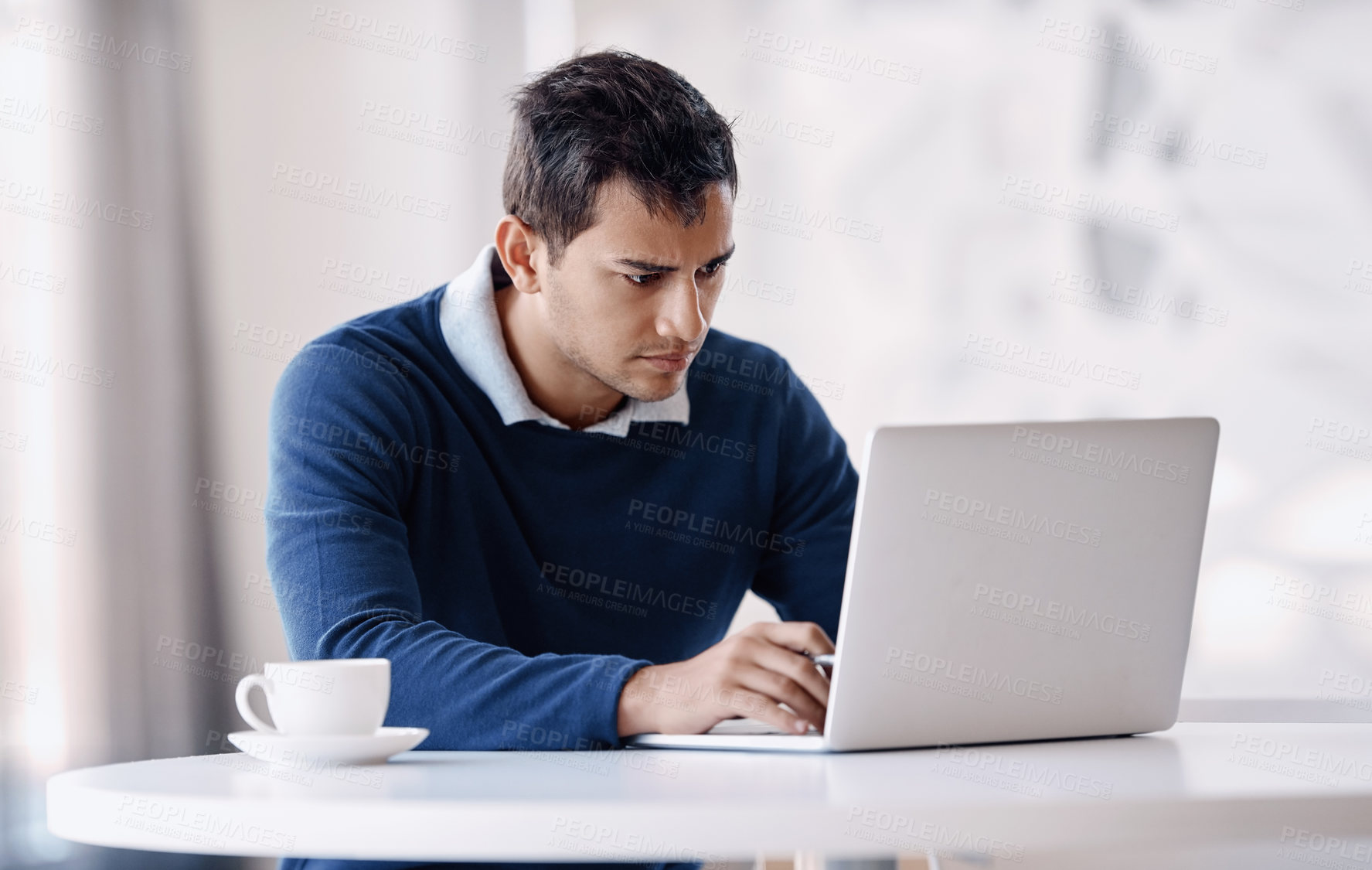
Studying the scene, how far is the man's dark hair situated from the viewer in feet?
4.71

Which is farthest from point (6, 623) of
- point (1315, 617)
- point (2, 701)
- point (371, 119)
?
point (1315, 617)

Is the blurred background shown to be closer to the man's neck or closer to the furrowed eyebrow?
the man's neck

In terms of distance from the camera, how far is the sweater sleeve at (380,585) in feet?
3.23

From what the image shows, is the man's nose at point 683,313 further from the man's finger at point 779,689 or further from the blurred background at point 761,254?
the blurred background at point 761,254

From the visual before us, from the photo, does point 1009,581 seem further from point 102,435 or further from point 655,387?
point 102,435

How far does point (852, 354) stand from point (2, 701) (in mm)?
1868

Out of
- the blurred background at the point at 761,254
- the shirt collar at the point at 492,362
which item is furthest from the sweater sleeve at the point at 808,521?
the blurred background at the point at 761,254

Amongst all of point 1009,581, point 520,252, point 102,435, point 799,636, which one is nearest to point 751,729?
point 799,636

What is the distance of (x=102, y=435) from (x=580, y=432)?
4.42 feet

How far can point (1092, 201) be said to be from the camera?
2.74 metres

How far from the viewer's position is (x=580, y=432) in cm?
157

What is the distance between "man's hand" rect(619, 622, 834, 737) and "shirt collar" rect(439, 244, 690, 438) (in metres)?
0.60

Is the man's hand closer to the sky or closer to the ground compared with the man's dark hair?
closer to the ground

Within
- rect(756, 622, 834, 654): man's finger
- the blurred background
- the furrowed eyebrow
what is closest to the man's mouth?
the furrowed eyebrow
